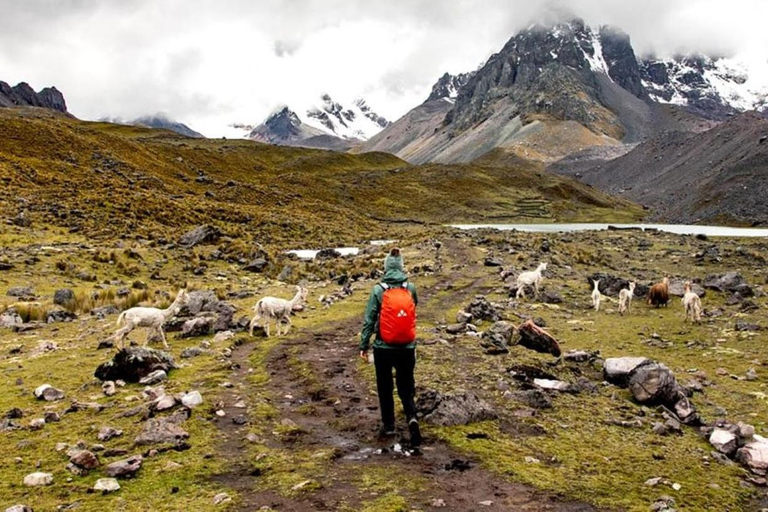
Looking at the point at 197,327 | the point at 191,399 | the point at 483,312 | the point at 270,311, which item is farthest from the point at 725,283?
the point at 191,399

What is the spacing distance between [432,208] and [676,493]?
404 feet

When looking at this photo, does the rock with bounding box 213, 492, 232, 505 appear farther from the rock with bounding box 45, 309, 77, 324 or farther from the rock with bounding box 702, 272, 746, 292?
the rock with bounding box 702, 272, 746, 292

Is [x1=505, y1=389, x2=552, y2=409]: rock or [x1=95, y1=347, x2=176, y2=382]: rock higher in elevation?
[x1=95, y1=347, x2=176, y2=382]: rock

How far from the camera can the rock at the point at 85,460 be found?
844cm

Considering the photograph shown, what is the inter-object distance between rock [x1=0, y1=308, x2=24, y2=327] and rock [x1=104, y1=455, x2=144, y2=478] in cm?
1413

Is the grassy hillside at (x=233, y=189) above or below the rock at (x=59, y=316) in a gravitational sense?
above

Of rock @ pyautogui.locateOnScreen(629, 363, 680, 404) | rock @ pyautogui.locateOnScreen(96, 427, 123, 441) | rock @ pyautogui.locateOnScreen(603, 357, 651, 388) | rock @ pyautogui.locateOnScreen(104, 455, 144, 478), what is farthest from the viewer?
rock @ pyautogui.locateOnScreen(603, 357, 651, 388)

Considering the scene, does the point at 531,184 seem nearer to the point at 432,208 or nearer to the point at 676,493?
the point at 432,208

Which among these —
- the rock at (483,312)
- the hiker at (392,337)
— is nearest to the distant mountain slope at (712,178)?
the rock at (483,312)

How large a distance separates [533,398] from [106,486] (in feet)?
27.3

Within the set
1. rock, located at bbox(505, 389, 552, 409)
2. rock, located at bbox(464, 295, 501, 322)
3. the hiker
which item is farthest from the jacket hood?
rock, located at bbox(464, 295, 501, 322)

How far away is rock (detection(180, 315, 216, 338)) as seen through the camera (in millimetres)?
18328

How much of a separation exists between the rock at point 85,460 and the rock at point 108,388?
355cm

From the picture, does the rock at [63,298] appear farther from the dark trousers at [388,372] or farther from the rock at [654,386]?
the rock at [654,386]
